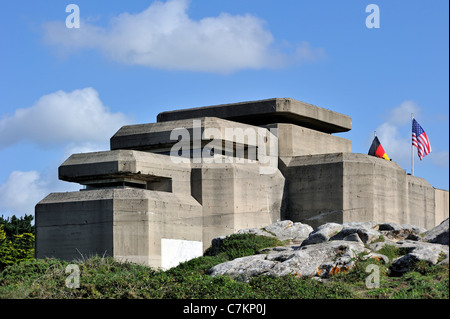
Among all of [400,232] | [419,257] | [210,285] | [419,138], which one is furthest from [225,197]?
[419,257]

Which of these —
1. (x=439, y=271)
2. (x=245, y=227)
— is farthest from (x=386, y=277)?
(x=245, y=227)

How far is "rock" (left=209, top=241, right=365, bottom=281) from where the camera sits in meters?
21.8

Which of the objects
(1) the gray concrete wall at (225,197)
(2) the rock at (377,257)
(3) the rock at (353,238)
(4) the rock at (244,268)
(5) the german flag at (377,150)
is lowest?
(4) the rock at (244,268)

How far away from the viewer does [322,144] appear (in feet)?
114

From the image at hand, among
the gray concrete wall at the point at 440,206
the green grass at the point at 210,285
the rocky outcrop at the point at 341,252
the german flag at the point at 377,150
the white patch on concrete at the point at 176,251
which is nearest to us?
the green grass at the point at 210,285

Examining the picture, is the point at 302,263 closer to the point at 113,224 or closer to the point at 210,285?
the point at 210,285

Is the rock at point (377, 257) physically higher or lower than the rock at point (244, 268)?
higher

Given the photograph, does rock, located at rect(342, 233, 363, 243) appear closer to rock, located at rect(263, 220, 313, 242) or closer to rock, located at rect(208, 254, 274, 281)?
rock, located at rect(208, 254, 274, 281)

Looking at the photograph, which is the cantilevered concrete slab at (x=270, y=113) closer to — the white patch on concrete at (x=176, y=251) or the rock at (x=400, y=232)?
the white patch on concrete at (x=176, y=251)

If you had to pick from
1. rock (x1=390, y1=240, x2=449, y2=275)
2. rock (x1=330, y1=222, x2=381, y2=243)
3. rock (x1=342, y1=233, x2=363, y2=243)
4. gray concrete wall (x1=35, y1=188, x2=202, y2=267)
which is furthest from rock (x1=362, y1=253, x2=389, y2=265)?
gray concrete wall (x1=35, y1=188, x2=202, y2=267)

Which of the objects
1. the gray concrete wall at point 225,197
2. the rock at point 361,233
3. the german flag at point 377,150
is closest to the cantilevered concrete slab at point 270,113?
the german flag at point 377,150

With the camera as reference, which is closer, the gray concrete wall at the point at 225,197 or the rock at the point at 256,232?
the rock at the point at 256,232

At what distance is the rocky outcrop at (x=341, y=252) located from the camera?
71.3 feet
